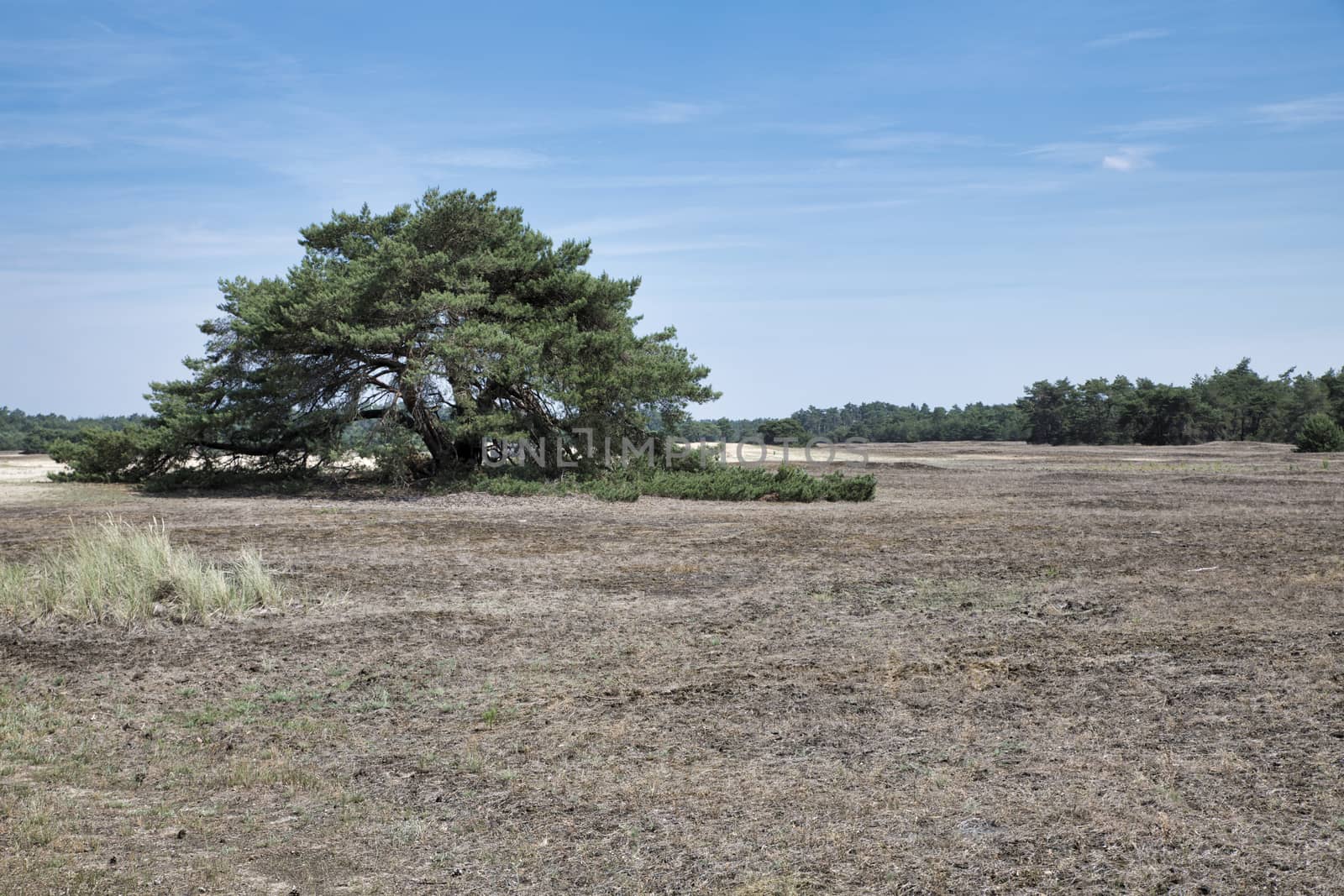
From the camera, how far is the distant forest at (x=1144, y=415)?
68.3m

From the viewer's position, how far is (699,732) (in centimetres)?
535

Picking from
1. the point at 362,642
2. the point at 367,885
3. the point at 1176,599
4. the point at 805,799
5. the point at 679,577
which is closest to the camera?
the point at 367,885

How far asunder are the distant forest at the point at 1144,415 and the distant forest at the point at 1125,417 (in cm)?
7

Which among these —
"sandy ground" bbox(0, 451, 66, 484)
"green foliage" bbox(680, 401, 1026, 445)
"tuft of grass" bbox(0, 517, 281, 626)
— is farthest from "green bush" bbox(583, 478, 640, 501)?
"green foliage" bbox(680, 401, 1026, 445)

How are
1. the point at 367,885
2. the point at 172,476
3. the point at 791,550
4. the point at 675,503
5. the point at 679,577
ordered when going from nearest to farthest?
the point at 367,885
the point at 679,577
the point at 791,550
the point at 675,503
the point at 172,476

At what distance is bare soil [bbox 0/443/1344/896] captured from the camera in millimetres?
3830

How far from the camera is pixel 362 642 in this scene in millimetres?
7332

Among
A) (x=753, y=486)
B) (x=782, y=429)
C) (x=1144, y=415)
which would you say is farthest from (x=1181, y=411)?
(x=753, y=486)

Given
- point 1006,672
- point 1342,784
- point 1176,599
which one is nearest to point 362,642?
point 1006,672

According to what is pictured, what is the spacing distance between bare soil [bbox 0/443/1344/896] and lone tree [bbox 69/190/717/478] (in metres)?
8.80

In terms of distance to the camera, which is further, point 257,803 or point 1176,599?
point 1176,599

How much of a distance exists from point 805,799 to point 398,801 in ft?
5.84

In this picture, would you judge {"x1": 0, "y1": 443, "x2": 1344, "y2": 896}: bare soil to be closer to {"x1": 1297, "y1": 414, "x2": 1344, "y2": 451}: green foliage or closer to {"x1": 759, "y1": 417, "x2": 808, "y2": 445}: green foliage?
{"x1": 1297, "y1": 414, "x2": 1344, "y2": 451}: green foliage

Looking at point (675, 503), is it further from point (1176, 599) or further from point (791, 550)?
point (1176, 599)
